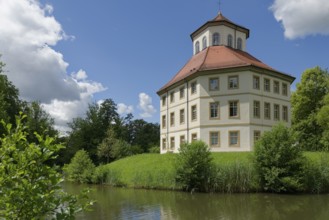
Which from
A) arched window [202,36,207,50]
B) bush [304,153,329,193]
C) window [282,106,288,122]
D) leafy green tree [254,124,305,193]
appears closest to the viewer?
leafy green tree [254,124,305,193]

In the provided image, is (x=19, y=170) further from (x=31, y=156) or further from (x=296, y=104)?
(x=296, y=104)

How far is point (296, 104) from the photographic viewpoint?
43.2m

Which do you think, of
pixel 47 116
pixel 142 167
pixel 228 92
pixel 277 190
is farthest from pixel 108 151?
pixel 277 190

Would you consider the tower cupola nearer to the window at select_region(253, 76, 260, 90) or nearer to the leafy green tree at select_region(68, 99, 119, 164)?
the window at select_region(253, 76, 260, 90)

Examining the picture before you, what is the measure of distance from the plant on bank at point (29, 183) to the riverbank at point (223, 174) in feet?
65.1

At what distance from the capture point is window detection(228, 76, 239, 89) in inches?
1329

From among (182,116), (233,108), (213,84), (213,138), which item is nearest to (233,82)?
(213,84)

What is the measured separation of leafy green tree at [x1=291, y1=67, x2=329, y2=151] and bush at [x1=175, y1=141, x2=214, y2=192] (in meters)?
23.0

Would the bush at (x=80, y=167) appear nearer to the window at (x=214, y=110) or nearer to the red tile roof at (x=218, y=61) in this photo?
the red tile roof at (x=218, y=61)

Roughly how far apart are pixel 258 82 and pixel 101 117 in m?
36.7

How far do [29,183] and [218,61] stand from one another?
1344 inches

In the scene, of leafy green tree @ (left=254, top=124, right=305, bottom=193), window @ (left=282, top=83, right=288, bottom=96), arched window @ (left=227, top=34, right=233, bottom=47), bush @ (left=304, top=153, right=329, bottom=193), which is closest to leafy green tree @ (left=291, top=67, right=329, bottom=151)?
window @ (left=282, top=83, right=288, bottom=96)

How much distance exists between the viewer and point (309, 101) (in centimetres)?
4272

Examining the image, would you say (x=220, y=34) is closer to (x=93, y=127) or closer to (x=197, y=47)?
(x=197, y=47)
